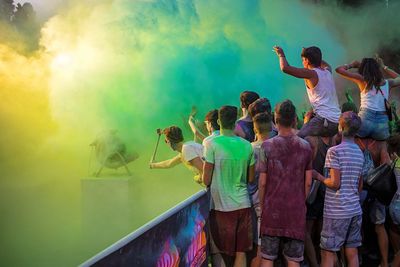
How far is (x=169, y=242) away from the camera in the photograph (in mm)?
3098

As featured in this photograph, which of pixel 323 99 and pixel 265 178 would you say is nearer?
pixel 265 178

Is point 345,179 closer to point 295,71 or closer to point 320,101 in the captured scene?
point 320,101

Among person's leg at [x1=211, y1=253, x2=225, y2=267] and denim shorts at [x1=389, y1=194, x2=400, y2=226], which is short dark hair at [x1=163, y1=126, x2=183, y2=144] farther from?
denim shorts at [x1=389, y1=194, x2=400, y2=226]

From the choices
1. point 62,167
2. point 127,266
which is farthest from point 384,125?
point 62,167

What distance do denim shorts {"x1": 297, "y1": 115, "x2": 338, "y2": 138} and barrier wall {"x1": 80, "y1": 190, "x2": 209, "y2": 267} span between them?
3.24 feet

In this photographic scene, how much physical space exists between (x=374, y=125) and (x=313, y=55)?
32.8 inches

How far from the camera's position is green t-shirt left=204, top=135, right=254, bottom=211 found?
3471 mm

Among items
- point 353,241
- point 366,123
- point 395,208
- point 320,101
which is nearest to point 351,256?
point 353,241

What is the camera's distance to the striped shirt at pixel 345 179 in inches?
139

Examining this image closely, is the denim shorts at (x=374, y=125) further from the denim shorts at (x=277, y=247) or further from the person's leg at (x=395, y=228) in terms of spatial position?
the denim shorts at (x=277, y=247)

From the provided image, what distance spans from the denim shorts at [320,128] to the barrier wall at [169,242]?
986 millimetres

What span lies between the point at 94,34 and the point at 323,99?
497 cm

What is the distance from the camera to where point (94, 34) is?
7.86 metres

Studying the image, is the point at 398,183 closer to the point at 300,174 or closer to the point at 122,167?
the point at 300,174
